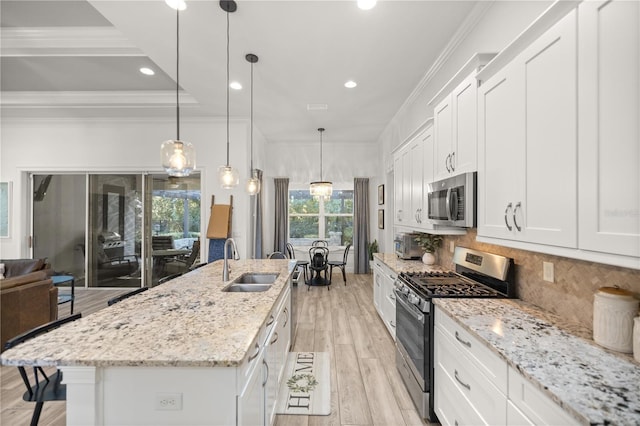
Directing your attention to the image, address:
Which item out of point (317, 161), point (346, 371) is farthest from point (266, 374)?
point (317, 161)

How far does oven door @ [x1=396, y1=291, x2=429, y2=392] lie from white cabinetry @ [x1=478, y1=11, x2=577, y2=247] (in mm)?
795

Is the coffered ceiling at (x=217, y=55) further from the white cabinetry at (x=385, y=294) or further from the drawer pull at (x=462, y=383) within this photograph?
the drawer pull at (x=462, y=383)

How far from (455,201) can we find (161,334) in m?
2.07

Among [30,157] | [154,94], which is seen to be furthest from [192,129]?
[30,157]

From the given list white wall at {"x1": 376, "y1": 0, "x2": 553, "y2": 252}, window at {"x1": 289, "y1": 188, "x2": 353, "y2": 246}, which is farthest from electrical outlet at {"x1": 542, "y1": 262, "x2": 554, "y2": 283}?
window at {"x1": 289, "y1": 188, "x2": 353, "y2": 246}

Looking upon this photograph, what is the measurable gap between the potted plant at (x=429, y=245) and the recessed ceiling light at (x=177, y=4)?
3372 millimetres

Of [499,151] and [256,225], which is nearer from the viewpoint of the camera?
[499,151]

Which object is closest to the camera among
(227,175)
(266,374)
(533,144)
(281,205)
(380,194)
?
(533,144)

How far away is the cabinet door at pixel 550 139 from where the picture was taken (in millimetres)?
1153

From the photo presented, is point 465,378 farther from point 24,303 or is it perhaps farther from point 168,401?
point 24,303

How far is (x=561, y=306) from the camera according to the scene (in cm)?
158

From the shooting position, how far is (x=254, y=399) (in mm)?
1396

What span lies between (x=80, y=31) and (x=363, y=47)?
3.16m

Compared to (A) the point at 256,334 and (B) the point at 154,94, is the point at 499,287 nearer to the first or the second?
(A) the point at 256,334
